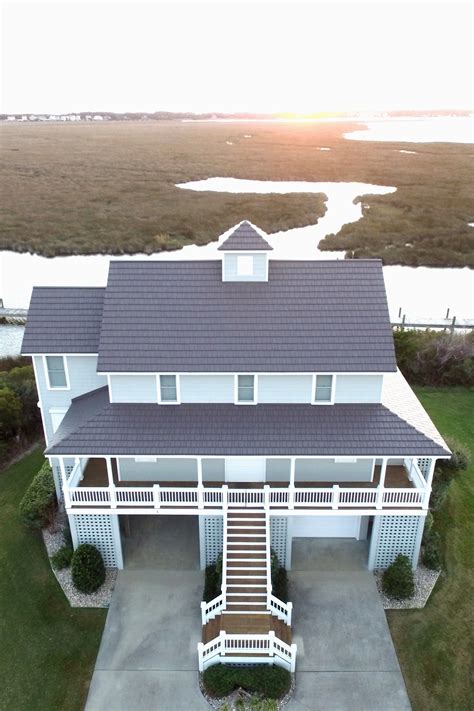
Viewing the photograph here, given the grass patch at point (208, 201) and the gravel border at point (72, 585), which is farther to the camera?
the grass patch at point (208, 201)

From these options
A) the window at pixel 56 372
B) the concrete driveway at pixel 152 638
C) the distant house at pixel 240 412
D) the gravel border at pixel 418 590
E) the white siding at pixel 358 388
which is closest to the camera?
the concrete driveway at pixel 152 638

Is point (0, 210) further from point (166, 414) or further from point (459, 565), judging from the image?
point (459, 565)

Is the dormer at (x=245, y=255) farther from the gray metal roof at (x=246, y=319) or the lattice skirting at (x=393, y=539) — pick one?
the lattice skirting at (x=393, y=539)

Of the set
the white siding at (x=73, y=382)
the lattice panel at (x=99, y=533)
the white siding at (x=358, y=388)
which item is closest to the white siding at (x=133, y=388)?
the white siding at (x=73, y=382)

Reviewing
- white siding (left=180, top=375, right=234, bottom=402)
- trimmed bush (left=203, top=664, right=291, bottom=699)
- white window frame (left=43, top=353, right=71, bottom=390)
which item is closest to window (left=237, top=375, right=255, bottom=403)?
white siding (left=180, top=375, right=234, bottom=402)

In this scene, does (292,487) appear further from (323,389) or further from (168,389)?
(168,389)

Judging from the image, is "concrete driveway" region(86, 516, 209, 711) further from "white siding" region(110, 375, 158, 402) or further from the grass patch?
the grass patch
